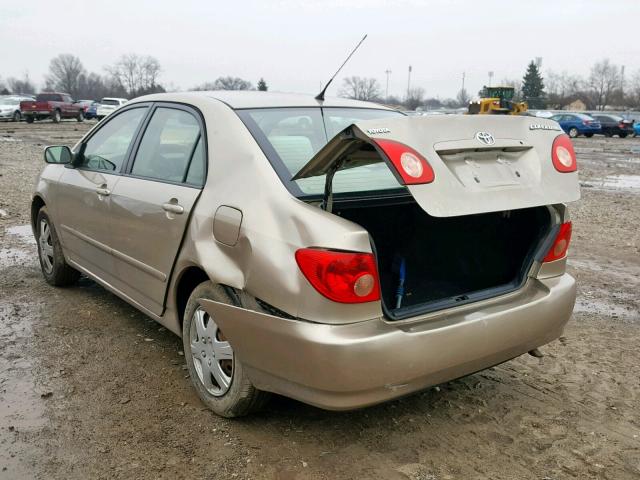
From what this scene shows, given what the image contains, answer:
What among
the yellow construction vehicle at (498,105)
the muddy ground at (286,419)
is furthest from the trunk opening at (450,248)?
the yellow construction vehicle at (498,105)

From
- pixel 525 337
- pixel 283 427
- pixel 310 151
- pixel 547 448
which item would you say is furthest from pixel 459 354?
pixel 310 151

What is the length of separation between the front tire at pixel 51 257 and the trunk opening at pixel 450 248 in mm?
2942

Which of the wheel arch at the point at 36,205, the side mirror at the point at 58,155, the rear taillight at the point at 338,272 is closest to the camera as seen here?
the rear taillight at the point at 338,272

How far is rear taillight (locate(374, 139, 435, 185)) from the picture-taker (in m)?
2.30

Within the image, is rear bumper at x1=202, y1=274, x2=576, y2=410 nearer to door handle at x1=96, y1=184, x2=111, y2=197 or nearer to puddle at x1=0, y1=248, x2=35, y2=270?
door handle at x1=96, y1=184, x2=111, y2=197

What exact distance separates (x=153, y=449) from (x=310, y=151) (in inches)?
65.8

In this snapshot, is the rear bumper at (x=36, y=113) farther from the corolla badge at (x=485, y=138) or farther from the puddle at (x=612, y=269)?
the corolla badge at (x=485, y=138)

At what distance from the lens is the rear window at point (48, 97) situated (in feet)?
115

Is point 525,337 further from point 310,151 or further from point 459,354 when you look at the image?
point 310,151

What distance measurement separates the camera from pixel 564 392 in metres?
3.48

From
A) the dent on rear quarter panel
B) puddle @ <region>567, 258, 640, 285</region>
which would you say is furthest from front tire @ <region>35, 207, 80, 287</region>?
puddle @ <region>567, 258, 640, 285</region>

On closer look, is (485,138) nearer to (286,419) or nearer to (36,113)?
(286,419)

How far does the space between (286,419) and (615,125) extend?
39.0m

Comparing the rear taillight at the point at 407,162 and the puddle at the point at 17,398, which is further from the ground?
the rear taillight at the point at 407,162
